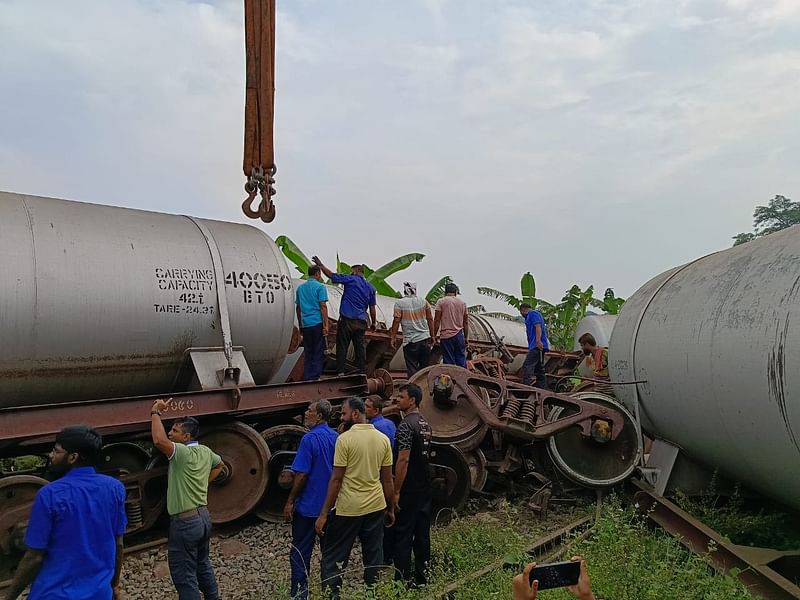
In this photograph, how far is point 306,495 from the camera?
5051 mm

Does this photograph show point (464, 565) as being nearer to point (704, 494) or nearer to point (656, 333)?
point (704, 494)

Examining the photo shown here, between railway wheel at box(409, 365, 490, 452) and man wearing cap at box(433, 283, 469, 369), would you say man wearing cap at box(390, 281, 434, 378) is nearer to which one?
man wearing cap at box(433, 283, 469, 369)

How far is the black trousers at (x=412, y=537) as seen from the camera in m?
5.44

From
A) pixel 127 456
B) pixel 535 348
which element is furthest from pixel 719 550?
pixel 127 456

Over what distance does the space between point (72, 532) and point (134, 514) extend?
3.27 metres

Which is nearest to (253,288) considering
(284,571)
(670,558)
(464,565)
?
(284,571)

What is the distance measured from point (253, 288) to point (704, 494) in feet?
17.6

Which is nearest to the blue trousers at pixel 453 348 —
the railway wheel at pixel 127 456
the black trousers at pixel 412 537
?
the railway wheel at pixel 127 456

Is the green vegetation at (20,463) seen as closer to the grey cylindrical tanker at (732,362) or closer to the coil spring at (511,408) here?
the coil spring at (511,408)

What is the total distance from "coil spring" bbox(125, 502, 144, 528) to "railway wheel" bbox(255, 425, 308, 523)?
48.8 inches

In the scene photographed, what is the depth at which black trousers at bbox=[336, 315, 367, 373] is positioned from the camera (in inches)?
356

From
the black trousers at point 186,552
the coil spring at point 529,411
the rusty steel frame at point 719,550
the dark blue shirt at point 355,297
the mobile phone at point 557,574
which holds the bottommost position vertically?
the rusty steel frame at point 719,550

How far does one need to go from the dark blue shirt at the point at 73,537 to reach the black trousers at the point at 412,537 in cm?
249

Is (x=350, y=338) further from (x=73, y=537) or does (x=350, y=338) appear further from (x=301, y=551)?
(x=73, y=537)
